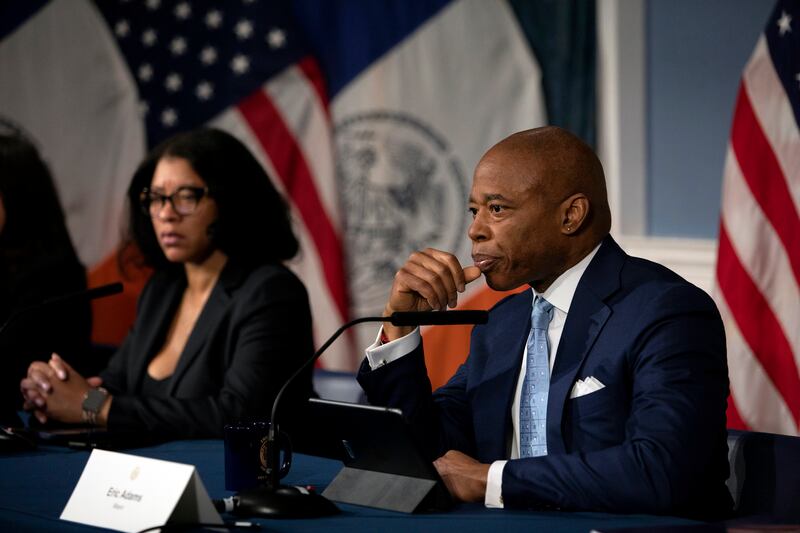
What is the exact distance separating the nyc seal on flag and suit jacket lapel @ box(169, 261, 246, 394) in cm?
165

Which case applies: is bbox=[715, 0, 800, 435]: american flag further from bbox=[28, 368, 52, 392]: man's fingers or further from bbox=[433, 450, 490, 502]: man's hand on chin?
bbox=[28, 368, 52, 392]: man's fingers

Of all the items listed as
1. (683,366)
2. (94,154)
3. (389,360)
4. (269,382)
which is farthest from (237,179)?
(94,154)

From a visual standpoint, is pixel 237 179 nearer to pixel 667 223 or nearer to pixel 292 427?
pixel 292 427

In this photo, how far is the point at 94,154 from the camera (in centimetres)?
580

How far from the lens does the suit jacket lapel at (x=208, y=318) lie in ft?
11.1

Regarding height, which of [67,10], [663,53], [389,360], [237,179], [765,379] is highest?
[67,10]

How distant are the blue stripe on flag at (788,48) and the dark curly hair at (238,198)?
1.58 meters

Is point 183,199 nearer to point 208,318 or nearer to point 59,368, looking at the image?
point 208,318

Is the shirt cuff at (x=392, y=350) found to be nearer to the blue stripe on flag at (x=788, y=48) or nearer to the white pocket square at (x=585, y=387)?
the white pocket square at (x=585, y=387)

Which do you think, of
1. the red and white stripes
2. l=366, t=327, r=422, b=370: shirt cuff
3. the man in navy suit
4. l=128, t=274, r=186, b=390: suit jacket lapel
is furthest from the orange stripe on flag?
l=366, t=327, r=422, b=370: shirt cuff

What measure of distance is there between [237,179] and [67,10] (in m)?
2.72

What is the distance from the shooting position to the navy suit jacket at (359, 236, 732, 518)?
6.63 feet

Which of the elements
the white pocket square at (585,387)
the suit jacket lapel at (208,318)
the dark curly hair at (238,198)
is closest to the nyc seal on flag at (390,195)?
the dark curly hair at (238,198)

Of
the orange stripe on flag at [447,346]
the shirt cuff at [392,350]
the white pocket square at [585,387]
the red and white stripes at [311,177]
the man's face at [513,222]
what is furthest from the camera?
the red and white stripes at [311,177]
